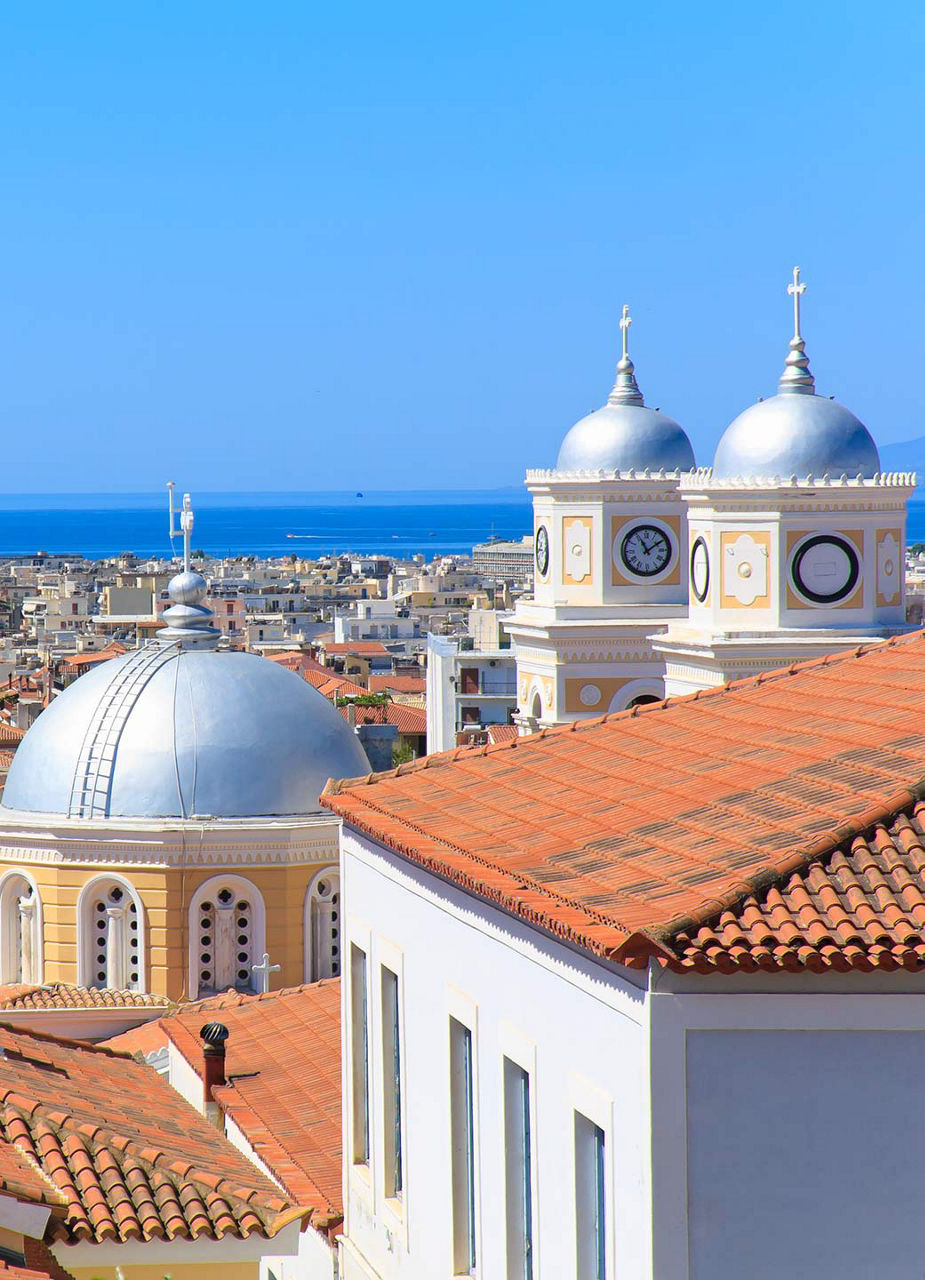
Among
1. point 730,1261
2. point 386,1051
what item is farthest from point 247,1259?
point 730,1261

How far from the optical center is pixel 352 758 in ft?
86.3

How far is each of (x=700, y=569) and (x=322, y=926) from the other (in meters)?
5.80

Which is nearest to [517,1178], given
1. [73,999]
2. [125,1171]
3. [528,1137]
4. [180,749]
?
[528,1137]

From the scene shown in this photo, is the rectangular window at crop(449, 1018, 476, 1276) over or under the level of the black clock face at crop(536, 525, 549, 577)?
under

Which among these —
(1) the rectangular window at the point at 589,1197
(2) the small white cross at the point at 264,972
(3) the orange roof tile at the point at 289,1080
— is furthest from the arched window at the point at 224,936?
(1) the rectangular window at the point at 589,1197

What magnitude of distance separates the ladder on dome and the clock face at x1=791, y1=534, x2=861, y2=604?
712 centimetres

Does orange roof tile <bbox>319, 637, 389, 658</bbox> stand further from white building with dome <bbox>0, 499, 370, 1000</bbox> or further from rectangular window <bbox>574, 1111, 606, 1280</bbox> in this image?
rectangular window <bbox>574, 1111, 606, 1280</bbox>

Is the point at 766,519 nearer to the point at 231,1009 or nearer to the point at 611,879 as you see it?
the point at 231,1009

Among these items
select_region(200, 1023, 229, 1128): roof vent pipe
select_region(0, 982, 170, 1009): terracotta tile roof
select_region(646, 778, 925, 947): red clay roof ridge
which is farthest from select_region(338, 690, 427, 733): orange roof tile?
select_region(646, 778, 925, 947): red clay roof ridge

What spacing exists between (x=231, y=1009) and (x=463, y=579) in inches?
5490

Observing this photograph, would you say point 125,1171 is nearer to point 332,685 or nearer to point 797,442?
point 797,442

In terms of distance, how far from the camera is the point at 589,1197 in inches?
348

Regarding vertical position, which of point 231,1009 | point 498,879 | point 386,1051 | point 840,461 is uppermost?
point 840,461

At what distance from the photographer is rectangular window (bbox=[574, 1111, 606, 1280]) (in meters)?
8.77
